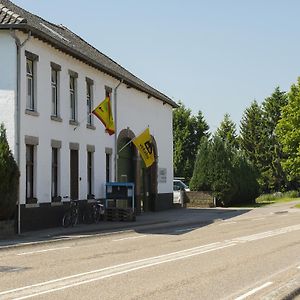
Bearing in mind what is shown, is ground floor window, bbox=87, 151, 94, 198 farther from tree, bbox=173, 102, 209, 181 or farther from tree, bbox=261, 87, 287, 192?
tree, bbox=261, 87, 287, 192

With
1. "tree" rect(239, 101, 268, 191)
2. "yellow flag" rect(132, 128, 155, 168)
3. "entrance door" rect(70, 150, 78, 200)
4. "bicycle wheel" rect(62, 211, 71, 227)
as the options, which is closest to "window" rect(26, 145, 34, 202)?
"bicycle wheel" rect(62, 211, 71, 227)

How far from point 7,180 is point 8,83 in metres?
4.07

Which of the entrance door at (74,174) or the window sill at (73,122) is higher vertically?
the window sill at (73,122)

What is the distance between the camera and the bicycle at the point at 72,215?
27438 mm

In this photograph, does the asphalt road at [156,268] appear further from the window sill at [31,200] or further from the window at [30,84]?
the window at [30,84]

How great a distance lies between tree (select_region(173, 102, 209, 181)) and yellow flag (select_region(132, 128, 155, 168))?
50252mm

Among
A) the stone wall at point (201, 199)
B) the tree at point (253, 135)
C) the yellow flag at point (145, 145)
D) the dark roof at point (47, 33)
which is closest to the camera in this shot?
the dark roof at point (47, 33)

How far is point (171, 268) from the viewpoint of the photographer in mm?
13312

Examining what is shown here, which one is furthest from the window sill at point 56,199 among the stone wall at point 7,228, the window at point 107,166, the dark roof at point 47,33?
the window at point 107,166

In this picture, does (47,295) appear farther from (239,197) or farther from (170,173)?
(239,197)

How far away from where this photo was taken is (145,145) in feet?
120

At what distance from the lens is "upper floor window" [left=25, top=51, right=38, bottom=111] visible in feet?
85.3

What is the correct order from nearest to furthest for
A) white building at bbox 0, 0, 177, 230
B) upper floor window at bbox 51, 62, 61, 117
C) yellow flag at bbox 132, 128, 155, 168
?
white building at bbox 0, 0, 177, 230 → upper floor window at bbox 51, 62, 61, 117 → yellow flag at bbox 132, 128, 155, 168

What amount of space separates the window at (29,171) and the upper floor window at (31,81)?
1593mm
